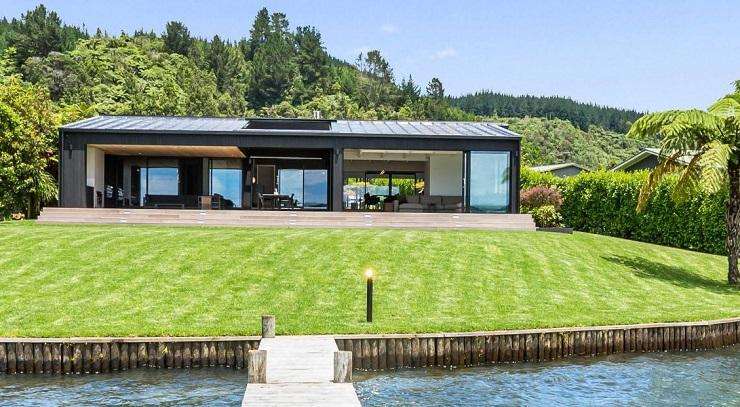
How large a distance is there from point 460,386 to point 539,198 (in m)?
21.2

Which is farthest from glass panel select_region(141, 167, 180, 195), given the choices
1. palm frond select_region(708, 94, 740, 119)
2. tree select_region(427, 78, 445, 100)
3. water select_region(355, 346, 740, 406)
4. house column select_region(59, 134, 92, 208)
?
tree select_region(427, 78, 445, 100)

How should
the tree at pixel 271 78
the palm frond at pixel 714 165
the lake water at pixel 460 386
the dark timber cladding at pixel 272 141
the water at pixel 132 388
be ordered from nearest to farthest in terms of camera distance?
the water at pixel 132 388
the lake water at pixel 460 386
the palm frond at pixel 714 165
the dark timber cladding at pixel 272 141
the tree at pixel 271 78

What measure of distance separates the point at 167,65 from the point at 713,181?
102867 millimetres

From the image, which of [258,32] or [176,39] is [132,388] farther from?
[258,32]

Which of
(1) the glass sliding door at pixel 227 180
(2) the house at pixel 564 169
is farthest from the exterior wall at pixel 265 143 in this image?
(2) the house at pixel 564 169

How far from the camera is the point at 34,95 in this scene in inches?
1268

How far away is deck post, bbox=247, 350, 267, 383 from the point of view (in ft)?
36.4

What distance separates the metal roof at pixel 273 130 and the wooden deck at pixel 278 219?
322 cm

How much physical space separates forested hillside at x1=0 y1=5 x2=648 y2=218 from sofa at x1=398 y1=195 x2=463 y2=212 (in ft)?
125

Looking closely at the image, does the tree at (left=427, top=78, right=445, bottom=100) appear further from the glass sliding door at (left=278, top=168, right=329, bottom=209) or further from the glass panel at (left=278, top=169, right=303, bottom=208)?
the glass panel at (left=278, top=169, right=303, bottom=208)

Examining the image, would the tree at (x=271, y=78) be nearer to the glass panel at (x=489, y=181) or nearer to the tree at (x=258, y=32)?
the tree at (x=258, y=32)

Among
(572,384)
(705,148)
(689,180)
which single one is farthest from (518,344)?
(705,148)

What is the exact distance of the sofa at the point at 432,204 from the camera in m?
31.4

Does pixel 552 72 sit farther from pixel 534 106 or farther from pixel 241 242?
pixel 534 106
